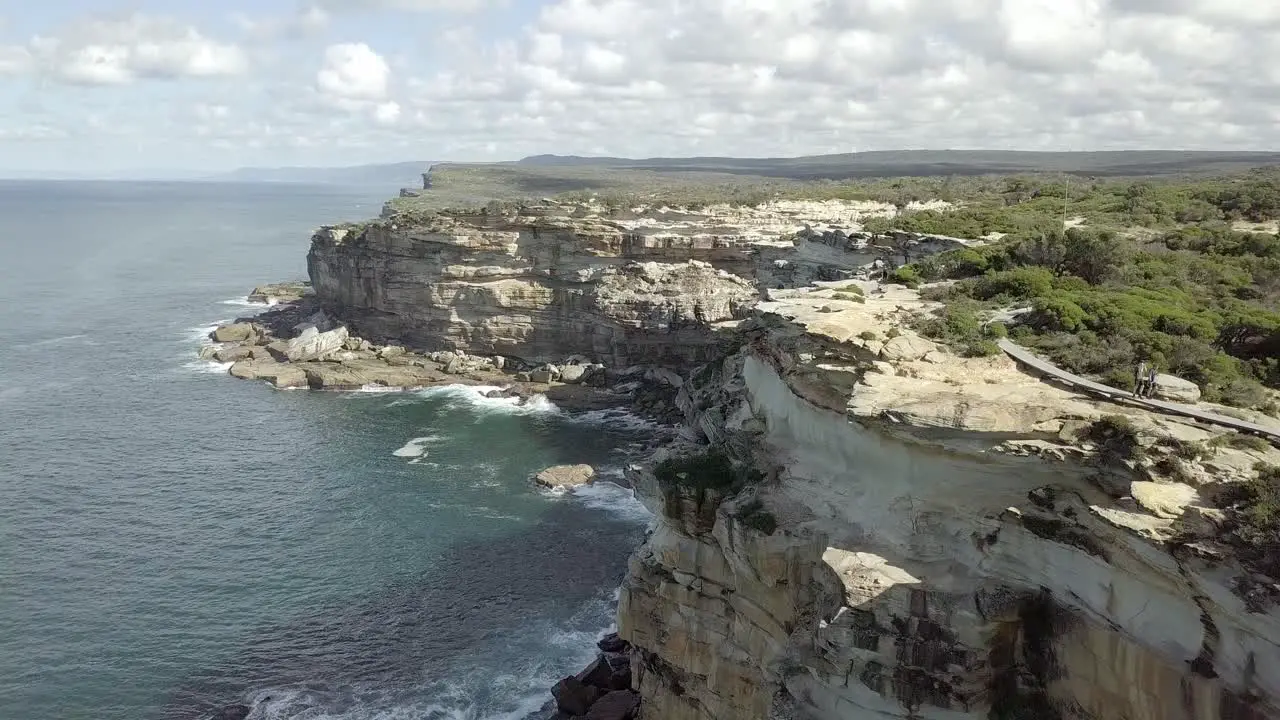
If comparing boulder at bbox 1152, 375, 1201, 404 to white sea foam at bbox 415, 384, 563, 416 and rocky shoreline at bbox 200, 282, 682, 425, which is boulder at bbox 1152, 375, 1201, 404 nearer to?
rocky shoreline at bbox 200, 282, 682, 425

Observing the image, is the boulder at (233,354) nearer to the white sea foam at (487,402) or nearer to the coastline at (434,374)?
the coastline at (434,374)

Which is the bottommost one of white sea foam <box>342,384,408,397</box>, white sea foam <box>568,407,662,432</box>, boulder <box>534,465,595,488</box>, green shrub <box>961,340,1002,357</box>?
white sea foam <box>568,407,662,432</box>

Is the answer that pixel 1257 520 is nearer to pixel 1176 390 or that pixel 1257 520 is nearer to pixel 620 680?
pixel 1176 390

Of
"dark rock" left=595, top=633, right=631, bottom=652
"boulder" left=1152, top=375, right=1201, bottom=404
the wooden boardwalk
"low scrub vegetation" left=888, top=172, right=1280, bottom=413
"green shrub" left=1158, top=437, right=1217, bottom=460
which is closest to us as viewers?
"green shrub" left=1158, top=437, right=1217, bottom=460

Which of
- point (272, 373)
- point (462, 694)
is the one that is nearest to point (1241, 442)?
point (462, 694)

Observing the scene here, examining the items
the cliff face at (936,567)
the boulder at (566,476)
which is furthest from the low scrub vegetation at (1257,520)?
the boulder at (566,476)

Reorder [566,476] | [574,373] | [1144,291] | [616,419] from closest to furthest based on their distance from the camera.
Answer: [1144,291] → [566,476] → [616,419] → [574,373]

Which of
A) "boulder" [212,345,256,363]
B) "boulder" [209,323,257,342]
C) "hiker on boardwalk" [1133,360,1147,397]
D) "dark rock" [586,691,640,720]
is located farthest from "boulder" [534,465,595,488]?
"boulder" [209,323,257,342]
